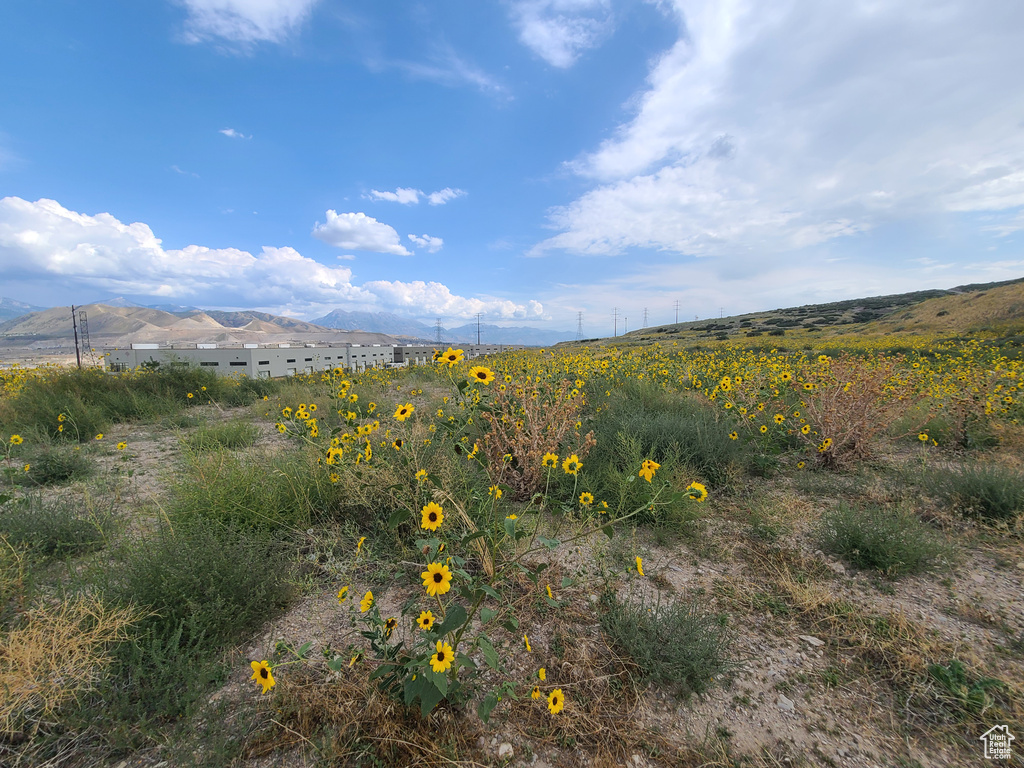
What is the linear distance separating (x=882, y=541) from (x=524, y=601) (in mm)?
2250

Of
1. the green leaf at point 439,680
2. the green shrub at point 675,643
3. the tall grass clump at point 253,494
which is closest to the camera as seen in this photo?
the green leaf at point 439,680

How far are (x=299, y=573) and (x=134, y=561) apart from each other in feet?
2.49

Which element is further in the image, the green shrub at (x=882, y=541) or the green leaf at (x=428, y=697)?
the green shrub at (x=882, y=541)

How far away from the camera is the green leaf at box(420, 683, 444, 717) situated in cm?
119

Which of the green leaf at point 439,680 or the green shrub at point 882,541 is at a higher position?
the green leaf at point 439,680

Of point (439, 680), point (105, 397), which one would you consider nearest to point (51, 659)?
point (439, 680)

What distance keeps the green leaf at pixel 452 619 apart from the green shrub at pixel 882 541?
101 inches

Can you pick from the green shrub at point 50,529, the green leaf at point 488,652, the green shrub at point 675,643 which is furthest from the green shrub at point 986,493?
the green shrub at point 50,529

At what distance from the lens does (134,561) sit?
71.8 inches

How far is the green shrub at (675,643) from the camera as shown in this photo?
63.7 inches

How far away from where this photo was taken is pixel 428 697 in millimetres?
1218

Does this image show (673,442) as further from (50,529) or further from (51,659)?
(50,529)

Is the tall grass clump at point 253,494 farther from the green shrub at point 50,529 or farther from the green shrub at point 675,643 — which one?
the green shrub at point 675,643

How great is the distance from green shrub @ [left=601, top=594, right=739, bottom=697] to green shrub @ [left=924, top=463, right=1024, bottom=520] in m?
2.43
